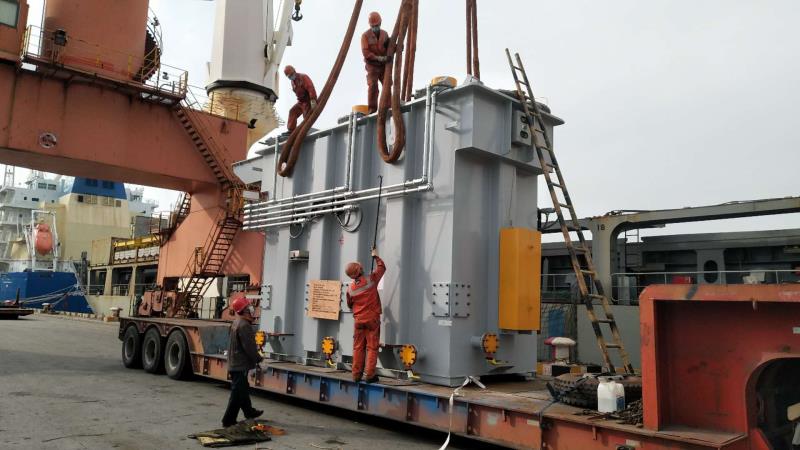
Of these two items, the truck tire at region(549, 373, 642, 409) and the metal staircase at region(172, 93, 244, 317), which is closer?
the truck tire at region(549, 373, 642, 409)

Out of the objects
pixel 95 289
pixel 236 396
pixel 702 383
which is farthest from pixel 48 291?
pixel 702 383

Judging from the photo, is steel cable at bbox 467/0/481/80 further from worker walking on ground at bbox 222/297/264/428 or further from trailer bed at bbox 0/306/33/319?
trailer bed at bbox 0/306/33/319

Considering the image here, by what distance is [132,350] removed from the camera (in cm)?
1323

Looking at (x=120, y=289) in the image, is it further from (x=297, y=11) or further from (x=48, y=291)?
(x=297, y=11)

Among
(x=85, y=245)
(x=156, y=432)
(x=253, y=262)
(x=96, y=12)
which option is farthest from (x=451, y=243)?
(x=85, y=245)

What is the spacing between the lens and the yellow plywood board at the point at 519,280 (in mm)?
7520

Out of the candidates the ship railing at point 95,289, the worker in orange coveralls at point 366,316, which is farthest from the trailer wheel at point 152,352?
the ship railing at point 95,289

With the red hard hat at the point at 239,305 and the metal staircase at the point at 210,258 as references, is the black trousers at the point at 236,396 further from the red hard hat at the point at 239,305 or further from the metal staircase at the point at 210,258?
the metal staircase at the point at 210,258

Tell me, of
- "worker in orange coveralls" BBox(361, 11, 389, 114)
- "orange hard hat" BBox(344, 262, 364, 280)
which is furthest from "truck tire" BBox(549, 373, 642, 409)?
"worker in orange coveralls" BBox(361, 11, 389, 114)

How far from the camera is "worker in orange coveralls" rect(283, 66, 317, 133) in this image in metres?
10.0

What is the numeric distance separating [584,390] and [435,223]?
284 centimetres

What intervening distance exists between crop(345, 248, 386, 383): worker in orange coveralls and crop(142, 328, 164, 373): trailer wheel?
6.62m

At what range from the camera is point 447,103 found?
7.81 metres

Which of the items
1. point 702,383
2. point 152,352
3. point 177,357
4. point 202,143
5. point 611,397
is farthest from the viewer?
point 202,143
